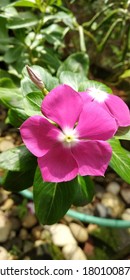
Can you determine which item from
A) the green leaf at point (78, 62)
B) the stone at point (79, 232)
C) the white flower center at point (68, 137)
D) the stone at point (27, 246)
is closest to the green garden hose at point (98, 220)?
the stone at point (79, 232)

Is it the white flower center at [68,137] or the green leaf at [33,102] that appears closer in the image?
the white flower center at [68,137]

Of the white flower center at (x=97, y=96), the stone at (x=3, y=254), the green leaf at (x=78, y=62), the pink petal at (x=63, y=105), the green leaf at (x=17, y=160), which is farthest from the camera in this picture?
the stone at (x=3, y=254)

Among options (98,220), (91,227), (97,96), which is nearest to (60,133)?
(97,96)

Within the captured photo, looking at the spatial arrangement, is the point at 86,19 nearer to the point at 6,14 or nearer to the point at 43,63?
the point at 43,63

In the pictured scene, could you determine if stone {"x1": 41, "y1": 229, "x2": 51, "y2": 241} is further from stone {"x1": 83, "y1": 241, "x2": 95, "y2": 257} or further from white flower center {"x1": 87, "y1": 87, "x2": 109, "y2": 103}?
white flower center {"x1": 87, "y1": 87, "x2": 109, "y2": 103}

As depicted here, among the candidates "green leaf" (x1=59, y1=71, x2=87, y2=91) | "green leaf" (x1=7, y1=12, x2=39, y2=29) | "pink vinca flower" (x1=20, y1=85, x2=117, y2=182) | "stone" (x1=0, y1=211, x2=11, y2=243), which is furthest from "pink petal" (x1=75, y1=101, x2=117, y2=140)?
"stone" (x1=0, y1=211, x2=11, y2=243)

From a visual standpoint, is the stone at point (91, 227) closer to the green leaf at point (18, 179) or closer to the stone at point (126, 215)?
the stone at point (126, 215)

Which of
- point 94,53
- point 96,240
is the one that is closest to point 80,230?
point 96,240
